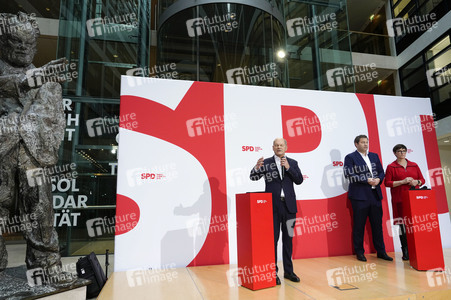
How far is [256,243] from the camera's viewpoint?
9.00 ft

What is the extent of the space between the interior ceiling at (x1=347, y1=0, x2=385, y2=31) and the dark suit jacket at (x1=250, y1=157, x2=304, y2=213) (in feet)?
35.2

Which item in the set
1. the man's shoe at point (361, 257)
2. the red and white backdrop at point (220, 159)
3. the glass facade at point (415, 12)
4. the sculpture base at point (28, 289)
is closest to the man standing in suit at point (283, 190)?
the red and white backdrop at point (220, 159)

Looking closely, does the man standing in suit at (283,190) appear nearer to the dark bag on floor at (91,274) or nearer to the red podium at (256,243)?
the red podium at (256,243)

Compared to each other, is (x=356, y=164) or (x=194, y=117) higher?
(x=194, y=117)

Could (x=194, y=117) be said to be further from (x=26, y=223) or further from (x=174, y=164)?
(x=26, y=223)

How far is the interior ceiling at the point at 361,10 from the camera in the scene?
11242 millimetres

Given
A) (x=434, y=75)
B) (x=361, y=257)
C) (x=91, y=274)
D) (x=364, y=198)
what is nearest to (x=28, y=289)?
(x=91, y=274)

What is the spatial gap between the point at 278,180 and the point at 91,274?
2170 mm

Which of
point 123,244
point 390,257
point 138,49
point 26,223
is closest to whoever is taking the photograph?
point 26,223

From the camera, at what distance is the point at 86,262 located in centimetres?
310

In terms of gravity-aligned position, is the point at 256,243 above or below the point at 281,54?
below

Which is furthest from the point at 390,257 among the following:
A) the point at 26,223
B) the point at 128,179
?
the point at 26,223

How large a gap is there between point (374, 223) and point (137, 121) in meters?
3.35

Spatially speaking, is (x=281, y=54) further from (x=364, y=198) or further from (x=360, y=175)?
(x=364, y=198)
